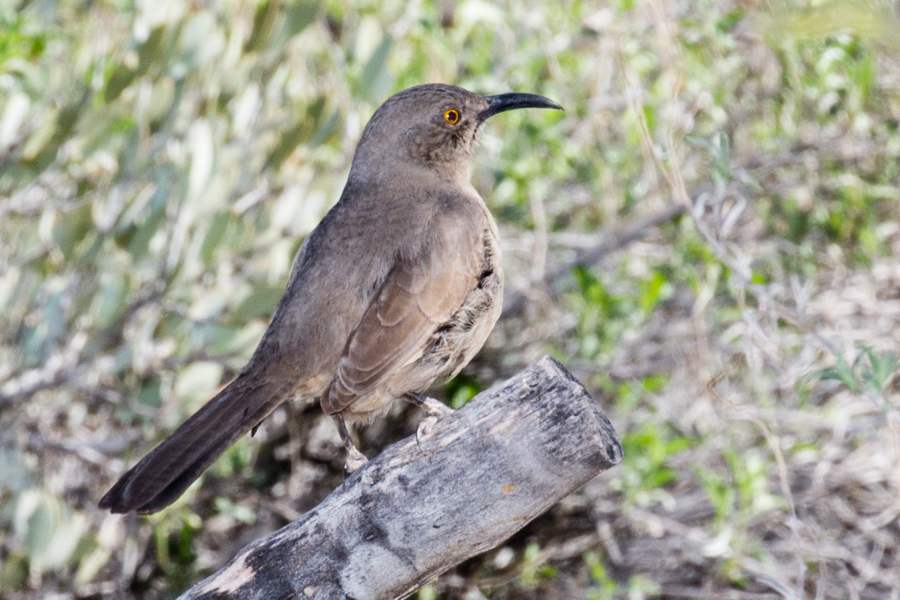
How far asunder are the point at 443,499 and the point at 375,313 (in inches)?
41.4

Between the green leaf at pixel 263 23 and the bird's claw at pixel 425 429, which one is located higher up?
the green leaf at pixel 263 23

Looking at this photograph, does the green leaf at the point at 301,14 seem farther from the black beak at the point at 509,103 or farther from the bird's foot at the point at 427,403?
the bird's foot at the point at 427,403

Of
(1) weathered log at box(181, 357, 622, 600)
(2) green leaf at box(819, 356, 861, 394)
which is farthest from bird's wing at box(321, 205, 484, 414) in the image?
(2) green leaf at box(819, 356, 861, 394)

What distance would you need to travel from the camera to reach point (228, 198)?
487cm

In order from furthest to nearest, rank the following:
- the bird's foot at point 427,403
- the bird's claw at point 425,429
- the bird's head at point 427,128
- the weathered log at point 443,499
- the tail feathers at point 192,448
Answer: the bird's head at point 427,128 < the bird's foot at point 427,403 < the tail feathers at point 192,448 < the bird's claw at point 425,429 < the weathered log at point 443,499

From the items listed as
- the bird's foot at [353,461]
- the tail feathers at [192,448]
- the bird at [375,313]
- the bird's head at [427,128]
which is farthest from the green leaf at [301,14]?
the bird's foot at [353,461]

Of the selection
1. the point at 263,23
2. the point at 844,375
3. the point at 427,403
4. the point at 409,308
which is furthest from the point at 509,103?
the point at 844,375

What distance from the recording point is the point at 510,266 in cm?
616

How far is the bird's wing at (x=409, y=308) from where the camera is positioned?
3211 mm

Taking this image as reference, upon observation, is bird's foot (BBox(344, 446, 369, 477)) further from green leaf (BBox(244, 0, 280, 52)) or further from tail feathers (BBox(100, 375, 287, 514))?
green leaf (BBox(244, 0, 280, 52))

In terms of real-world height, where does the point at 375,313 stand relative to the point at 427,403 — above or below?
above

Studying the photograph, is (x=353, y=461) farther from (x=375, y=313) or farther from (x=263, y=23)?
(x=263, y=23)

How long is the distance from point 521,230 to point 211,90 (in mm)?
2078

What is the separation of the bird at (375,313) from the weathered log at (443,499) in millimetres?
596
